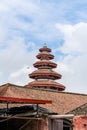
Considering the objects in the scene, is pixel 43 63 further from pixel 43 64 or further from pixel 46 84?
pixel 46 84

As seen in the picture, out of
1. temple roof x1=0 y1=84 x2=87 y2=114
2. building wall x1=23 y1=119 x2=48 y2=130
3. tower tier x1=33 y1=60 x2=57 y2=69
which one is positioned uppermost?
tower tier x1=33 y1=60 x2=57 y2=69

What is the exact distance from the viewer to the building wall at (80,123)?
2430 cm

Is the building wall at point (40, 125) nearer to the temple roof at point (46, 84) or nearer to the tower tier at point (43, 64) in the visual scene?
the temple roof at point (46, 84)

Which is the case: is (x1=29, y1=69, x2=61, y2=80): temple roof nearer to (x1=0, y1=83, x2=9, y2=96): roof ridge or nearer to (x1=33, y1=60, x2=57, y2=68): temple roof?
(x1=33, y1=60, x2=57, y2=68): temple roof

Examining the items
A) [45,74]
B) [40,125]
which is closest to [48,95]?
[40,125]

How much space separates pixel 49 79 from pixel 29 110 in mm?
26867

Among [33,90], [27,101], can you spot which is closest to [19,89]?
[33,90]

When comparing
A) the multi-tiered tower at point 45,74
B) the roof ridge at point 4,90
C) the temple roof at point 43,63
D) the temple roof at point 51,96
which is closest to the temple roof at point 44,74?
the multi-tiered tower at point 45,74

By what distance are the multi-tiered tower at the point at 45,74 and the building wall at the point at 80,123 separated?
869 inches

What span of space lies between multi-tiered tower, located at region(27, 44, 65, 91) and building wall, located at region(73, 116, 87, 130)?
869 inches

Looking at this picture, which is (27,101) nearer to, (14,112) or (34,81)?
(14,112)

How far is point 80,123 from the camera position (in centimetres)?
2439

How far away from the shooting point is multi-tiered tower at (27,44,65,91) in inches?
1854

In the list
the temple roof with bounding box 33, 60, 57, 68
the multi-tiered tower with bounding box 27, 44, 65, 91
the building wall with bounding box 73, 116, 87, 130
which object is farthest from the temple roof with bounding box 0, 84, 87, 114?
the temple roof with bounding box 33, 60, 57, 68
